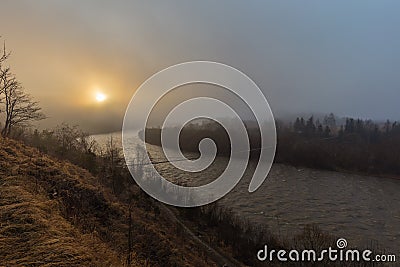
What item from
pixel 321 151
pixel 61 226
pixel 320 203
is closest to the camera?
pixel 61 226

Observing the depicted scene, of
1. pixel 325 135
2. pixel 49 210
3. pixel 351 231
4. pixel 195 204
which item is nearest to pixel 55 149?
pixel 195 204

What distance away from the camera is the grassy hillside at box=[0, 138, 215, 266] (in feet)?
13.1

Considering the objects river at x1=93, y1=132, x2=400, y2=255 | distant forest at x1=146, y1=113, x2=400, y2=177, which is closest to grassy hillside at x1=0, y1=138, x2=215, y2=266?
river at x1=93, y1=132, x2=400, y2=255

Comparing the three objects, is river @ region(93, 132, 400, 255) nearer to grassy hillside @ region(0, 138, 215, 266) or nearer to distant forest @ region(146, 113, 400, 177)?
distant forest @ region(146, 113, 400, 177)

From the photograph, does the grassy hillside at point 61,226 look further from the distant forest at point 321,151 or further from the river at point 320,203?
the distant forest at point 321,151

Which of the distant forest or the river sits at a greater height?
the distant forest

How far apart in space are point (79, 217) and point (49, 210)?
1000 mm

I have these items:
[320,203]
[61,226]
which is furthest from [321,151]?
[61,226]

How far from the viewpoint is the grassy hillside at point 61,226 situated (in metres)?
3.99

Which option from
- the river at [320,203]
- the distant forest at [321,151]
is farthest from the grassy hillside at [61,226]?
the distant forest at [321,151]

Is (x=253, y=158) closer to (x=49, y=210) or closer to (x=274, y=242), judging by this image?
(x=274, y=242)

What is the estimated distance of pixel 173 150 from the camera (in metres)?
31.4

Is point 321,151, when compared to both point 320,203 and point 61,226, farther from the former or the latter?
point 61,226

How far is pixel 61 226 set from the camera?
16.4 feet
